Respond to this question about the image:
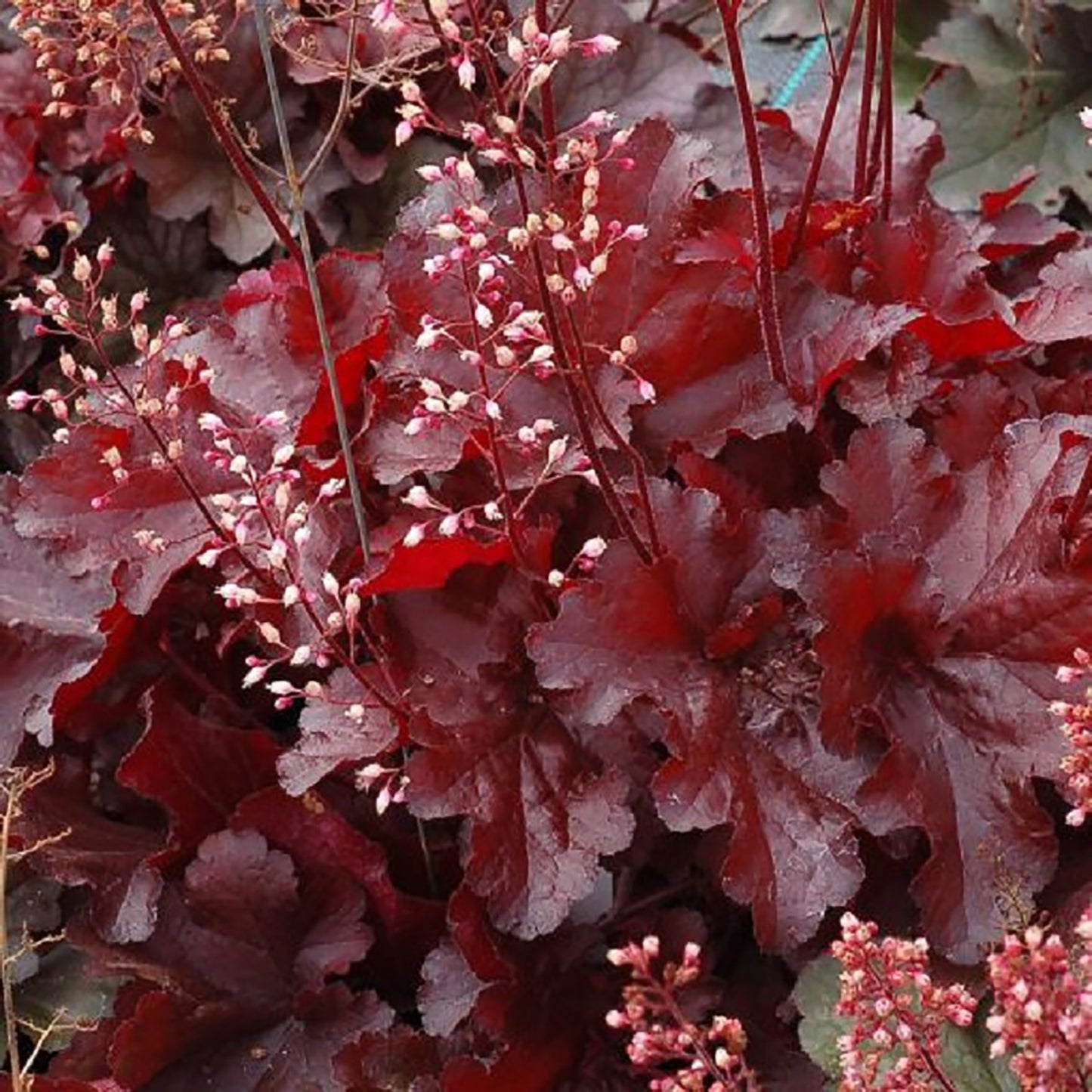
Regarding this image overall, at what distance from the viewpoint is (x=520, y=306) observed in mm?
1080

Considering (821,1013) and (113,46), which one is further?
(113,46)

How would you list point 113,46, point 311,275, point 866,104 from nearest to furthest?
1. point 311,275
2. point 866,104
3. point 113,46

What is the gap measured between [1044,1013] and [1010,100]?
1.66 m

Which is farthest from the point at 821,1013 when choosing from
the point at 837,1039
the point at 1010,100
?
the point at 1010,100

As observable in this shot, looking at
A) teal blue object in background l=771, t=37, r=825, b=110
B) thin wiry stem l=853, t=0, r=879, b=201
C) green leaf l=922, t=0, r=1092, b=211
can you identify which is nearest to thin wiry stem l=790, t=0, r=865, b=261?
thin wiry stem l=853, t=0, r=879, b=201

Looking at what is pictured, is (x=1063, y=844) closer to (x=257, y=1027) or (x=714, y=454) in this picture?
(x=714, y=454)

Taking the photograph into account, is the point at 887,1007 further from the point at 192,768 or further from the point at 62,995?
the point at 62,995

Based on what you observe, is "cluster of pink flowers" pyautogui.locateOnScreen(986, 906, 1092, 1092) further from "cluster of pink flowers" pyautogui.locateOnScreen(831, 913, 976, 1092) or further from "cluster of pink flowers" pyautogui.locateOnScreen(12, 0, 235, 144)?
"cluster of pink flowers" pyautogui.locateOnScreen(12, 0, 235, 144)

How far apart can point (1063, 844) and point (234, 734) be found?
0.68 meters

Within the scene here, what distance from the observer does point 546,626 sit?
1.20 m

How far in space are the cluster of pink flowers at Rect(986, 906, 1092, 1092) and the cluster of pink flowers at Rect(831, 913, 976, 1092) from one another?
75 mm

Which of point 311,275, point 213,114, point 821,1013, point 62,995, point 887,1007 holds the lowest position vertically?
point 62,995

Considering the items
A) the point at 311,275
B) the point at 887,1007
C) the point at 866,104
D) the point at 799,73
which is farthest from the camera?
the point at 799,73

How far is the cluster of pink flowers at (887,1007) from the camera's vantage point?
34.3 inches
